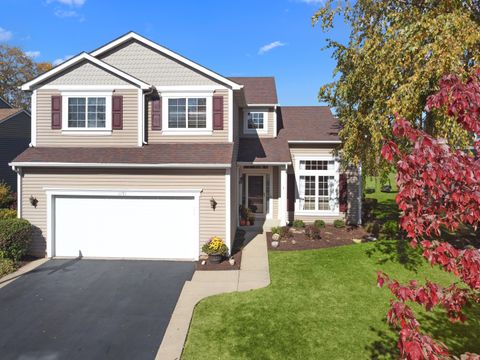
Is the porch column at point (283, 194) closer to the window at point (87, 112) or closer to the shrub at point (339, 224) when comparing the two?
the shrub at point (339, 224)

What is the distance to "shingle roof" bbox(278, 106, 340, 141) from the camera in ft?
56.3

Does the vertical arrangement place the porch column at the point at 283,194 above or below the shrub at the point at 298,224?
above

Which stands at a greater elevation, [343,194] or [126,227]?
[343,194]

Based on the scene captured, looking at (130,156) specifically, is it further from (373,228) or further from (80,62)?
(373,228)

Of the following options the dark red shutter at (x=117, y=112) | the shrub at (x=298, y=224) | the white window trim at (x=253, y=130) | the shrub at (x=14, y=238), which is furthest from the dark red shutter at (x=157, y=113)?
the shrub at (x=298, y=224)

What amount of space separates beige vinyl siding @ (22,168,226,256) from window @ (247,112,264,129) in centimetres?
698

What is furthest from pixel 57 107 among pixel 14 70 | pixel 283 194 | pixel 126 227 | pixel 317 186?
pixel 14 70

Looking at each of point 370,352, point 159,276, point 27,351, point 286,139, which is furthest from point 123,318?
point 286,139

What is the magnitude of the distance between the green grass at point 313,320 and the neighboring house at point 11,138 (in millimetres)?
19983

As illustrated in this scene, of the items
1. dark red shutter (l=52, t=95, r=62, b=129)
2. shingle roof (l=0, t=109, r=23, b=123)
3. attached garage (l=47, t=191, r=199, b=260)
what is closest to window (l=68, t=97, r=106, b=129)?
dark red shutter (l=52, t=95, r=62, b=129)

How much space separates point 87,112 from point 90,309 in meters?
8.25

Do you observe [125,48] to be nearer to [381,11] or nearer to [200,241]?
[200,241]

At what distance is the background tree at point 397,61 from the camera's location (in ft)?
30.2

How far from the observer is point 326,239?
13984 millimetres
